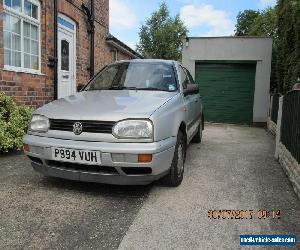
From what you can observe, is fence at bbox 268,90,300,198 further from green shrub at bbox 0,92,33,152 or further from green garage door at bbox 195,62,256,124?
green garage door at bbox 195,62,256,124

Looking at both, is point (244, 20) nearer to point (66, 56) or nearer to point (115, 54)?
point (115, 54)

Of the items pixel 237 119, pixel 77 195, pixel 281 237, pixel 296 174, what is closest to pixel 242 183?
pixel 296 174

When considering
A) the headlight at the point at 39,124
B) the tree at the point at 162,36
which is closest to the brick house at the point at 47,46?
the headlight at the point at 39,124

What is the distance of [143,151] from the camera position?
12.0 ft

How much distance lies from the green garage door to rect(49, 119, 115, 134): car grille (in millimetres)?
9863

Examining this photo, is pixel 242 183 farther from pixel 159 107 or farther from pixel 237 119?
pixel 237 119

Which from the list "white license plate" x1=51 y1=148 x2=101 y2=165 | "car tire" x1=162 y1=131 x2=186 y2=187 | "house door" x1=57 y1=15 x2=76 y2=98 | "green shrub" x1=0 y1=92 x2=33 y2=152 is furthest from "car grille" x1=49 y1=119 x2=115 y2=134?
"house door" x1=57 y1=15 x2=76 y2=98

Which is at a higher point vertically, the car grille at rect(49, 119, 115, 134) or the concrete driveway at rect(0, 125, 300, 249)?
the car grille at rect(49, 119, 115, 134)

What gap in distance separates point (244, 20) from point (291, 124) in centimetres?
4868

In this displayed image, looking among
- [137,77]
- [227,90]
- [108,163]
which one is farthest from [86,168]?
[227,90]

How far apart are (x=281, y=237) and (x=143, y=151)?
60.1 inches

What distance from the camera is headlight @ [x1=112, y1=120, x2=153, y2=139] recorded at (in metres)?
3.77

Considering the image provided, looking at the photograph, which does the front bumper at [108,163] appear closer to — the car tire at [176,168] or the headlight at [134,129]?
the headlight at [134,129]

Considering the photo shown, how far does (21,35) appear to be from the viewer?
762 cm
